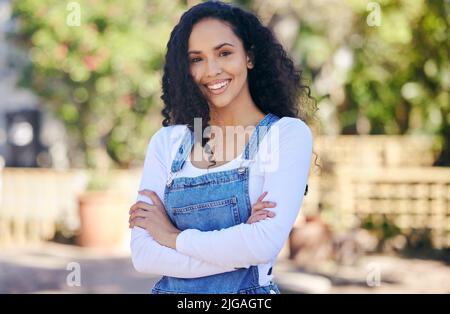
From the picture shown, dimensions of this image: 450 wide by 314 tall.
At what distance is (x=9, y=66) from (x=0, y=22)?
1.68m

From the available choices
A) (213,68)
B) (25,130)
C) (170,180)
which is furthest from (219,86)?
(25,130)

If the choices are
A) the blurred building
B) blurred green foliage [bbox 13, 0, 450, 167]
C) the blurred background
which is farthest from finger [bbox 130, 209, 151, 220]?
the blurred building

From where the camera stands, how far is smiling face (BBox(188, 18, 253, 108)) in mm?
2197

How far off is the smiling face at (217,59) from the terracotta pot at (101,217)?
742cm

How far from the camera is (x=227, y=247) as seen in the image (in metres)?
2.04

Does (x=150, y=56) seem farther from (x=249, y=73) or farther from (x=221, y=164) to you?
(x=221, y=164)

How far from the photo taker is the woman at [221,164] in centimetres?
209

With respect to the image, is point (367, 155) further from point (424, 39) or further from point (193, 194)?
point (193, 194)

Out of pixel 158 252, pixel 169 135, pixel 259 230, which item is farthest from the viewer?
pixel 169 135

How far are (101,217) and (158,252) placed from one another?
24.6 ft

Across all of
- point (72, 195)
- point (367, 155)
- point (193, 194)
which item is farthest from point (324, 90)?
point (193, 194)

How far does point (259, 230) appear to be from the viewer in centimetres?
206

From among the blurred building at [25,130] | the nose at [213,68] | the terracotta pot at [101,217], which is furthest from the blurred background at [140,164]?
the nose at [213,68]

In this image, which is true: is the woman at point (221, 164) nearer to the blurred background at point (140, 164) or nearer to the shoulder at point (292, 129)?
the shoulder at point (292, 129)
